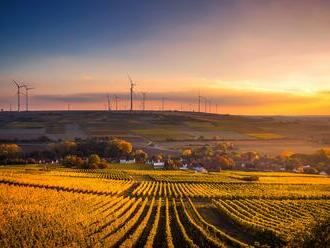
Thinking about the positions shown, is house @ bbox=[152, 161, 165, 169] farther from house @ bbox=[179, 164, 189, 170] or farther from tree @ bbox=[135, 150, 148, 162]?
tree @ bbox=[135, 150, 148, 162]

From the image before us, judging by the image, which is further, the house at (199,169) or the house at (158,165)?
the house at (199,169)

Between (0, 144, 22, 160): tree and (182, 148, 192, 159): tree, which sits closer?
(0, 144, 22, 160): tree

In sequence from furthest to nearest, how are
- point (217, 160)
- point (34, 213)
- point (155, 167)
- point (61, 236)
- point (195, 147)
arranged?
point (195, 147) → point (217, 160) → point (155, 167) → point (34, 213) → point (61, 236)

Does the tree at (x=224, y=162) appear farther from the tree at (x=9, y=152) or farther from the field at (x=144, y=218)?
the field at (x=144, y=218)

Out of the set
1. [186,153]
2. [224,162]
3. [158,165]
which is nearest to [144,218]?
[158,165]

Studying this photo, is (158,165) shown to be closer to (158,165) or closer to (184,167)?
(158,165)

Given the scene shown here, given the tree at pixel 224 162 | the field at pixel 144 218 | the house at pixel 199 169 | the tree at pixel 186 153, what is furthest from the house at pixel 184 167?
the field at pixel 144 218

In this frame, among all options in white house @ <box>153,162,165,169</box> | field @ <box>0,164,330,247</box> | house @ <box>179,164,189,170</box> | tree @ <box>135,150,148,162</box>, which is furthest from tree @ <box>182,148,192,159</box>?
field @ <box>0,164,330,247</box>

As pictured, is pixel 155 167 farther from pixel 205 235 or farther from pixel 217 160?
pixel 205 235

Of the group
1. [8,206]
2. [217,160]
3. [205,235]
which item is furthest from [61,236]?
[217,160]

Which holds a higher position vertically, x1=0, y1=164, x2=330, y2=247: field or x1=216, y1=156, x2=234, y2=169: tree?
x1=0, y1=164, x2=330, y2=247: field

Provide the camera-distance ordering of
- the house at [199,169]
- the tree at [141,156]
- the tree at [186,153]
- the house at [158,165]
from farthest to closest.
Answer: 1. the tree at [186,153]
2. the tree at [141,156]
3. the house at [199,169]
4. the house at [158,165]
